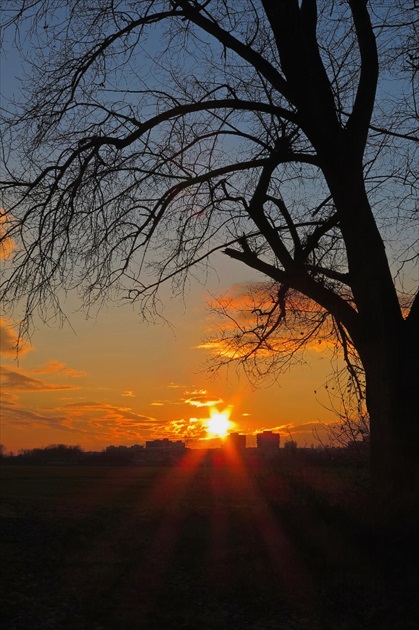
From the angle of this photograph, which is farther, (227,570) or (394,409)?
(394,409)

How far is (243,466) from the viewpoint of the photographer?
48.2 ft

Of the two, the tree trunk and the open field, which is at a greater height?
the tree trunk

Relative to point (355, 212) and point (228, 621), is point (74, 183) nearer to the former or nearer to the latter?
point (355, 212)

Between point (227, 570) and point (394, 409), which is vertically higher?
point (394, 409)

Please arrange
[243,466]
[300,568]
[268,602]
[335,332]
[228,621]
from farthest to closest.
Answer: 1. [243,466]
2. [335,332]
3. [300,568]
4. [268,602]
5. [228,621]

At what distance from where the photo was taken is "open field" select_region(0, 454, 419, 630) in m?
5.41

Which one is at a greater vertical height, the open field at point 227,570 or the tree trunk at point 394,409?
the tree trunk at point 394,409

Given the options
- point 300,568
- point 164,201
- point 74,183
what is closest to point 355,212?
point 164,201

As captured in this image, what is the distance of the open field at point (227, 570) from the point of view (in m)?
5.41

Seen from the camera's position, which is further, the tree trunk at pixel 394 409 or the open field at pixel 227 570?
the tree trunk at pixel 394 409

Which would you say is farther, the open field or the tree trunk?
the tree trunk

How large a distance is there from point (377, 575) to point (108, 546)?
119 inches

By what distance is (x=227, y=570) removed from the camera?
652 centimetres

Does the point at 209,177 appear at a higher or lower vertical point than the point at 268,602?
higher
